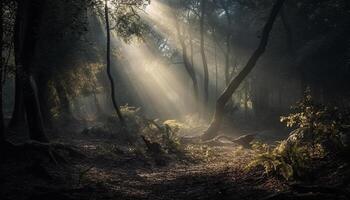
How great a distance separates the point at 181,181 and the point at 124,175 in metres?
2.36

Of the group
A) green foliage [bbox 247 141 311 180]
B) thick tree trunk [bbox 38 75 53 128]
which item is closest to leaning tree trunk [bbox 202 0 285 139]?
thick tree trunk [bbox 38 75 53 128]

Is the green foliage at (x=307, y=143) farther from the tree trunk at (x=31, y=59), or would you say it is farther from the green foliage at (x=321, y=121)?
the tree trunk at (x=31, y=59)

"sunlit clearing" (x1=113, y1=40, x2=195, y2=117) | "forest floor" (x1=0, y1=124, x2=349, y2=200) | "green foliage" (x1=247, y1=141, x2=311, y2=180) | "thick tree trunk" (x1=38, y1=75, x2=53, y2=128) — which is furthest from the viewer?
"sunlit clearing" (x1=113, y1=40, x2=195, y2=117)

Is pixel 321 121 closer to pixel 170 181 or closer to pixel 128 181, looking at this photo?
pixel 170 181

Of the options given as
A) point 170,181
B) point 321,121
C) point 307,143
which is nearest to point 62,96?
point 170,181

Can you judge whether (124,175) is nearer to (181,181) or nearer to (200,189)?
(181,181)

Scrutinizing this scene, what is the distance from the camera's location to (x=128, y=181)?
12.6 m

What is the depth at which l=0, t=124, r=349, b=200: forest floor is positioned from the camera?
29.7ft

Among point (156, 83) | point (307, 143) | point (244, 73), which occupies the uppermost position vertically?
point (156, 83)

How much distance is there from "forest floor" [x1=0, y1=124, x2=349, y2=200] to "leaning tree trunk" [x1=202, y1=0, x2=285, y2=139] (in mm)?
6010

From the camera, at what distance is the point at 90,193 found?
985 centimetres

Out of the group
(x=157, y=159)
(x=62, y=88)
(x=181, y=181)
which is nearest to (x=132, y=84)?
(x=62, y=88)

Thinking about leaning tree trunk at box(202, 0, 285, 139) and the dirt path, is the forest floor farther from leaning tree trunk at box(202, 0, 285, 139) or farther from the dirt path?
leaning tree trunk at box(202, 0, 285, 139)

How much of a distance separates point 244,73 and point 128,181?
10.4 meters
